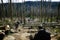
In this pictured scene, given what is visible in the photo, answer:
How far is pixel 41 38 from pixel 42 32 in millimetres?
261

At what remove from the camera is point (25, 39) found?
1038 centimetres

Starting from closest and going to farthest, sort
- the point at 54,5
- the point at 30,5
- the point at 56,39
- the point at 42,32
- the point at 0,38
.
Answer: the point at 42,32, the point at 0,38, the point at 56,39, the point at 30,5, the point at 54,5

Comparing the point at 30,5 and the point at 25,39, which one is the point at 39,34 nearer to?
the point at 25,39

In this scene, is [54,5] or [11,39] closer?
[11,39]

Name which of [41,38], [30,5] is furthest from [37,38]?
[30,5]

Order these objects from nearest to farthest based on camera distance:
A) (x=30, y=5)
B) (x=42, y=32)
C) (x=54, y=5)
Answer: (x=42, y=32)
(x=30, y=5)
(x=54, y=5)

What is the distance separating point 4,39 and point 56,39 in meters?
2.59

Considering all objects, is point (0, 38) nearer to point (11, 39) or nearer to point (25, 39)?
point (11, 39)

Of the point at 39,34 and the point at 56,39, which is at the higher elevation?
the point at 39,34

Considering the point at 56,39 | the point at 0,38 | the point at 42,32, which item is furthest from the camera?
the point at 56,39

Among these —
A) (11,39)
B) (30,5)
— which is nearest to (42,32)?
(11,39)

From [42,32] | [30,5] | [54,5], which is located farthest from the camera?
[54,5]

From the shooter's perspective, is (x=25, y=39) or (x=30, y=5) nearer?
(x=25, y=39)

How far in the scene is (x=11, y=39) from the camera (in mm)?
9711
